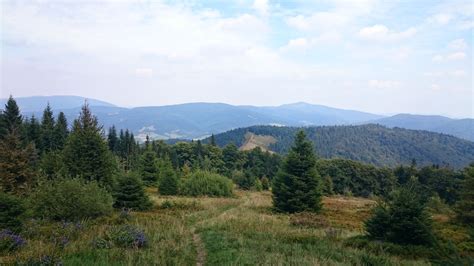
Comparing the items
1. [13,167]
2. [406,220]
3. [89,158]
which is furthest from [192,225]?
[13,167]

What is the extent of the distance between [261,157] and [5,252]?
113504mm

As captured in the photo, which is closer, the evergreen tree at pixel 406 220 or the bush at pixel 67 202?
the evergreen tree at pixel 406 220

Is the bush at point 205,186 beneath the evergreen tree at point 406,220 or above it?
beneath

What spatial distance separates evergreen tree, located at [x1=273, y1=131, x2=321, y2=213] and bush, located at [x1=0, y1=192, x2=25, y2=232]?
16.7 m

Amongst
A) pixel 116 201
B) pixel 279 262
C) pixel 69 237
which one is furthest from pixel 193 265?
pixel 116 201

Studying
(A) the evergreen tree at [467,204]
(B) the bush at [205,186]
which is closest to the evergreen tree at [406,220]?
(A) the evergreen tree at [467,204]

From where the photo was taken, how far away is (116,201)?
2272 centimetres

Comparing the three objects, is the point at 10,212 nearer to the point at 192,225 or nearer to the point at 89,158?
the point at 192,225

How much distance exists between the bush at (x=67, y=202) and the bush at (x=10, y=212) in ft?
9.91

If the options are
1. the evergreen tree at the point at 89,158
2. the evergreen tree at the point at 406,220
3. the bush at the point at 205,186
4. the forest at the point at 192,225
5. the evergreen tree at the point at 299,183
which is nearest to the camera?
the forest at the point at 192,225

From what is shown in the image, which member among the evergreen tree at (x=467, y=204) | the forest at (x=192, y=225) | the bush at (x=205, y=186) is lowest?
the bush at (x=205, y=186)

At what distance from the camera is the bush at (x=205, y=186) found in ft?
137

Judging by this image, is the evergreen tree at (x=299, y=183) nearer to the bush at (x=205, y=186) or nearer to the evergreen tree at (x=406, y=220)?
the evergreen tree at (x=406, y=220)

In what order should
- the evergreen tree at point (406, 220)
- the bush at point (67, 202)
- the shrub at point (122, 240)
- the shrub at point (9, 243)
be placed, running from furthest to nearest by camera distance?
the bush at point (67, 202)
the evergreen tree at point (406, 220)
the shrub at point (122, 240)
the shrub at point (9, 243)
